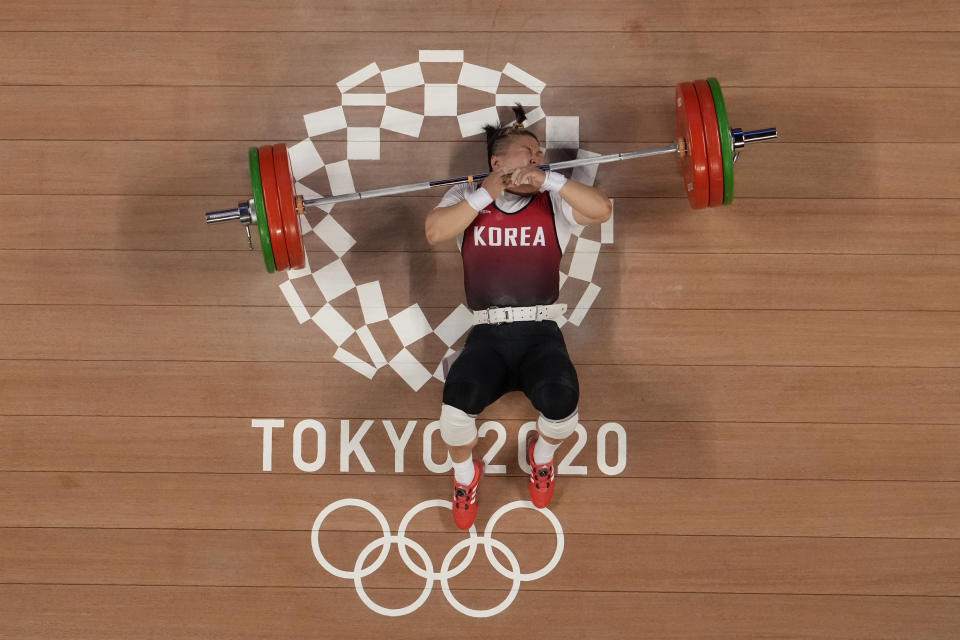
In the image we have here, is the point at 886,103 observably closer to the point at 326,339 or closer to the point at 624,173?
the point at 624,173

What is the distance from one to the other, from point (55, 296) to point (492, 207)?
131cm

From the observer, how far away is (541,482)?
1978 millimetres

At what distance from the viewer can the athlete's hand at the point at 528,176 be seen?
1718 millimetres

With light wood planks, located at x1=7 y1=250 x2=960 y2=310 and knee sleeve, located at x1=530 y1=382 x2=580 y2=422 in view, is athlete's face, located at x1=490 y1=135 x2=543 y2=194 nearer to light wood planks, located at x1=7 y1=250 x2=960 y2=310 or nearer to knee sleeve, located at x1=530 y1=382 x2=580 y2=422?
light wood planks, located at x1=7 y1=250 x2=960 y2=310

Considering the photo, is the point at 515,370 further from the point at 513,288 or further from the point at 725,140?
the point at 725,140

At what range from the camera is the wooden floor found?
2029mm

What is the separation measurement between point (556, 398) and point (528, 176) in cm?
55

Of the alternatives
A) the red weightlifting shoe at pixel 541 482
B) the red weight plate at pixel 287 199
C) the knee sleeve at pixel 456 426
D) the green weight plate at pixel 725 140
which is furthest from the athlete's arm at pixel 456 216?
the red weightlifting shoe at pixel 541 482

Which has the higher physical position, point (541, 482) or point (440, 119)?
point (440, 119)

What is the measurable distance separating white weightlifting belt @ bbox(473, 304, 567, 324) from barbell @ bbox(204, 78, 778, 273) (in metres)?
0.35

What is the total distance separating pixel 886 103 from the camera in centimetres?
206

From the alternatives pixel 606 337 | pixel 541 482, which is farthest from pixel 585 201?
pixel 541 482

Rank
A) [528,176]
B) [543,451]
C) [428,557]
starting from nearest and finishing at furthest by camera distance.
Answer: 1. [528,176]
2. [543,451]
3. [428,557]

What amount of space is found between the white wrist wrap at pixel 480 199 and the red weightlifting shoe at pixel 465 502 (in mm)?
734
